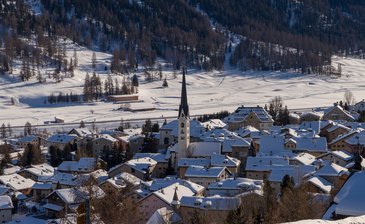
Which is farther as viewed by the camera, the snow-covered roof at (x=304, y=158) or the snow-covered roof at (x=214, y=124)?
the snow-covered roof at (x=214, y=124)

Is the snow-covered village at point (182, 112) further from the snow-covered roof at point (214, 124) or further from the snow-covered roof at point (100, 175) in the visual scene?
the snow-covered roof at point (214, 124)

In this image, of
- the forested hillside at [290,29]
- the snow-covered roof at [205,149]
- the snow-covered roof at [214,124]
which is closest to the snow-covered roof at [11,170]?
the snow-covered roof at [205,149]

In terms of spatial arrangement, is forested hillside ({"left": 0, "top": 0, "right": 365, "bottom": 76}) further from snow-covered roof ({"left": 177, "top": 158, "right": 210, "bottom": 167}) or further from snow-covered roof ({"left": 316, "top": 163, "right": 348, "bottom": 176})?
snow-covered roof ({"left": 316, "top": 163, "right": 348, "bottom": 176})

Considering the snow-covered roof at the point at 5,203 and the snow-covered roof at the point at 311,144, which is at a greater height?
the snow-covered roof at the point at 311,144

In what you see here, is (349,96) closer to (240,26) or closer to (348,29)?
(240,26)

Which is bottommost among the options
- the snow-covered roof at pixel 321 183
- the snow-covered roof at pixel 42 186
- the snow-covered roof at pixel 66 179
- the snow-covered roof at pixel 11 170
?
the snow-covered roof at pixel 11 170

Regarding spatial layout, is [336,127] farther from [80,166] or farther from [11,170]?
[11,170]

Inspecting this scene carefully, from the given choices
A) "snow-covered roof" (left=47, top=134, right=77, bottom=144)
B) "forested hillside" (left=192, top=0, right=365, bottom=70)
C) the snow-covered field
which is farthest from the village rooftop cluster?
"forested hillside" (left=192, top=0, right=365, bottom=70)
